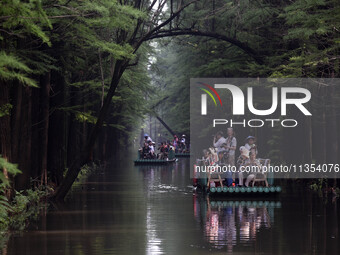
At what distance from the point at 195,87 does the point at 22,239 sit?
53.0 metres

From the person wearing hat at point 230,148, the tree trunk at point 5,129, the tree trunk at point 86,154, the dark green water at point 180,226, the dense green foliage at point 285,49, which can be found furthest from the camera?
the person wearing hat at point 230,148

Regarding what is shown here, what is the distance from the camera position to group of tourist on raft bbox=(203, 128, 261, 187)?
97.7 ft

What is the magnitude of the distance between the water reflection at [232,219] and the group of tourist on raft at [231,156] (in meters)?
1.61

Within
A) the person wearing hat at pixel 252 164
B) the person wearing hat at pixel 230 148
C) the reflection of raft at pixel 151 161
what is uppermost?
the reflection of raft at pixel 151 161

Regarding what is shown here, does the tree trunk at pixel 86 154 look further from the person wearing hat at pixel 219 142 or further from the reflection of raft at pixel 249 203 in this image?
the reflection of raft at pixel 249 203

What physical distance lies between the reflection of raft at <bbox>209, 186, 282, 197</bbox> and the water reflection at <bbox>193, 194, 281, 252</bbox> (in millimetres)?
514

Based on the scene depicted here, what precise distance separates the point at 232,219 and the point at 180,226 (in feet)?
7.09

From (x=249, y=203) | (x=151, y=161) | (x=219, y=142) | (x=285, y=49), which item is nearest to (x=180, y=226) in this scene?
(x=249, y=203)

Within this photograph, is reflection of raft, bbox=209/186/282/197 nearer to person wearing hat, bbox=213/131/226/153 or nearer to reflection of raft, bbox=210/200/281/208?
reflection of raft, bbox=210/200/281/208

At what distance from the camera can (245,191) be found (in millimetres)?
29500

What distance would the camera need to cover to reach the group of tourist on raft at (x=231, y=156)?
29.8 metres

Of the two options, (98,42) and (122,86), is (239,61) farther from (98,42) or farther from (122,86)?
(98,42)

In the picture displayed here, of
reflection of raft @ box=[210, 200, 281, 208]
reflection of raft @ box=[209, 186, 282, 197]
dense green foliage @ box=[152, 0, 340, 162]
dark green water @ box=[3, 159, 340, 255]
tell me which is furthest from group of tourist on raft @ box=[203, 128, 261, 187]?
dense green foliage @ box=[152, 0, 340, 162]

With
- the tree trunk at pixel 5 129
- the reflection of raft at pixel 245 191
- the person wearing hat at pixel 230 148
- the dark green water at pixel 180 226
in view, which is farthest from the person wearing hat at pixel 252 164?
the tree trunk at pixel 5 129
